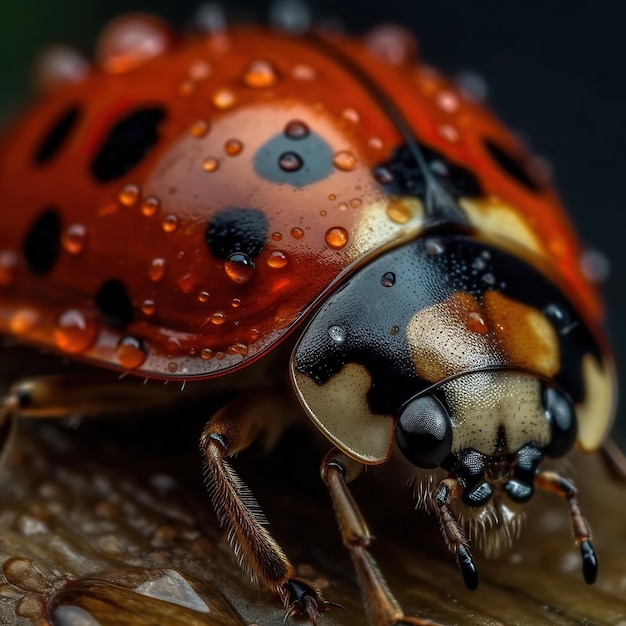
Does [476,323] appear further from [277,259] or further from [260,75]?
[260,75]

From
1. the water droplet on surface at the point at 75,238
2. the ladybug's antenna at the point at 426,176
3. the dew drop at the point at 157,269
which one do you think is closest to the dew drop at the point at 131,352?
the dew drop at the point at 157,269

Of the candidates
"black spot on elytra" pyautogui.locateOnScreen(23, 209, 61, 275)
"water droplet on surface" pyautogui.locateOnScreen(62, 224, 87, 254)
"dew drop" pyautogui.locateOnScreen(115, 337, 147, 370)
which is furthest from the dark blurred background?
"dew drop" pyautogui.locateOnScreen(115, 337, 147, 370)

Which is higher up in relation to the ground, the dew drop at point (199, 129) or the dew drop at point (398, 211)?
the dew drop at point (398, 211)

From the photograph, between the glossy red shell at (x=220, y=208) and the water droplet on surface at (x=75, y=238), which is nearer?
the glossy red shell at (x=220, y=208)

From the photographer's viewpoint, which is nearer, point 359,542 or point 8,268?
point 359,542

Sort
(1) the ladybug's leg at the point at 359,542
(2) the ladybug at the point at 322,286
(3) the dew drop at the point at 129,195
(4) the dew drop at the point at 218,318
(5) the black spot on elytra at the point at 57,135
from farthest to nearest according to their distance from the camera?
(5) the black spot on elytra at the point at 57,135 → (3) the dew drop at the point at 129,195 → (4) the dew drop at the point at 218,318 → (2) the ladybug at the point at 322,286 → (1) the ladybug's leg at the point at 359,542

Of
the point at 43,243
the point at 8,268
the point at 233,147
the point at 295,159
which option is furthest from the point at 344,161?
the point at 8,268

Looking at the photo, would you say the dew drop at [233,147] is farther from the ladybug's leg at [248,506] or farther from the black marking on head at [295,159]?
the ladybug's leg at [248,506]
